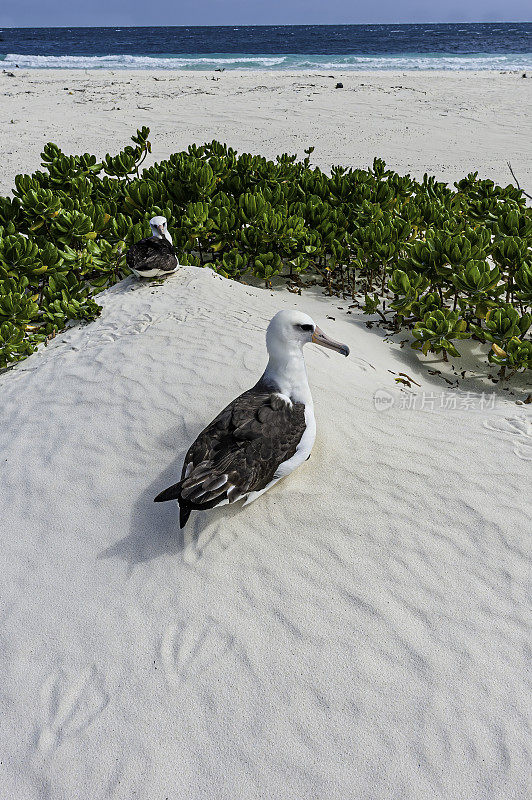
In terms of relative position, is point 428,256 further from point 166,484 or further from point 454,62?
point 454,62

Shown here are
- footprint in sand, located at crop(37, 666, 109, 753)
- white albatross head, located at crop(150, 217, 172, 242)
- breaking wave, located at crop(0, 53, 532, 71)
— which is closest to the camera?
footprint in sand, located at crop(37, 666, 109, 753)

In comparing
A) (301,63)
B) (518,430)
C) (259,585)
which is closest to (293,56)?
(301,63)

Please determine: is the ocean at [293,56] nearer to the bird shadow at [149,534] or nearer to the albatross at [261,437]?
the albatross at [261,437]

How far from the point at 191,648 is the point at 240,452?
A: 0.94 meters

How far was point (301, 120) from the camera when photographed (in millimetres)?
15328

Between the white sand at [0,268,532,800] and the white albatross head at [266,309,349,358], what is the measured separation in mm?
748

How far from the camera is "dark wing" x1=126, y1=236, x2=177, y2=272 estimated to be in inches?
225

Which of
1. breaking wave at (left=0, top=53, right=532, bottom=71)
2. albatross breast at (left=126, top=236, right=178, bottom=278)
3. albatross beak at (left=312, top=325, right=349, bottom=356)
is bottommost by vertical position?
albatross breast at (left=126, top=236, right=178, bottom=278)

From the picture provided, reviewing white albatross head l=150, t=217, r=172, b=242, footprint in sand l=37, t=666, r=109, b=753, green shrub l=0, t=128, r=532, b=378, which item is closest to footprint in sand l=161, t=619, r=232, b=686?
footprint in sand l=37, t=666, r=109, b=753

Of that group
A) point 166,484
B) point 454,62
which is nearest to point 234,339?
point 166,484

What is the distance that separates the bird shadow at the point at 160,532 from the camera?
2.93 metres

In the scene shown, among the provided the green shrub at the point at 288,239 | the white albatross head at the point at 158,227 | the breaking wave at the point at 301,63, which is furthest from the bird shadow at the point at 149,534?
the breaking wave at the point at 301,63

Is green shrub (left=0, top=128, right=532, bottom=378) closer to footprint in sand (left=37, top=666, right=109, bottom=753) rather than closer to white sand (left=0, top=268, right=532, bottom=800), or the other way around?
white sand (left=0, top=268, right=532, bottom=800)

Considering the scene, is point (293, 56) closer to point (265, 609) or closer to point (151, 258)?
point (151, 258)
